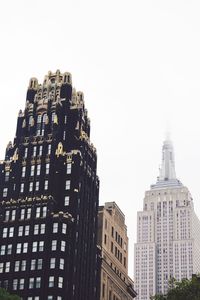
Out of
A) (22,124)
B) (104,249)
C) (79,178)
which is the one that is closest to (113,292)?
(104,249)

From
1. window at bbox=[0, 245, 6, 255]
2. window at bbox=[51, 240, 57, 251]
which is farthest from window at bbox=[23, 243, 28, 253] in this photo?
window at bbox=[51, 240, 57, 251]

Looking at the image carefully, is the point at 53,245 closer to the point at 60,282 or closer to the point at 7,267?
the point at 60,282

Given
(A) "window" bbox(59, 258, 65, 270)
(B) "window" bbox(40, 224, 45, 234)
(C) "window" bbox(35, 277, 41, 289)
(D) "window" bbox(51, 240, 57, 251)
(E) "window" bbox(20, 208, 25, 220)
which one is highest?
(E) "window" bbox(20, 208, 25, 220)

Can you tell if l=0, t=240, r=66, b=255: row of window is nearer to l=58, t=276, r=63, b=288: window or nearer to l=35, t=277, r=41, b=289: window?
l=58, t=276, r=63, b=288: window

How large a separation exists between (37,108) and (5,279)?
168ft

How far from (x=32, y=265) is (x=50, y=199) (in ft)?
57.3

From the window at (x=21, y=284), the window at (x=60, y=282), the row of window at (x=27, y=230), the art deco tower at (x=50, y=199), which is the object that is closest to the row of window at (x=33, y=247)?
the art deco tower at (x=50, y=199)

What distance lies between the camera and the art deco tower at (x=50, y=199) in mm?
161000

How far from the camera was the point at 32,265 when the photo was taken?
162 metres

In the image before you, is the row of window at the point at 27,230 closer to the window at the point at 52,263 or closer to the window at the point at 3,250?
the window at the point at 3,250

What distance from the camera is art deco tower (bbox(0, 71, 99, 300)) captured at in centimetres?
16100

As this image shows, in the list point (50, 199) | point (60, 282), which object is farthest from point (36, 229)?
point (60, 282)

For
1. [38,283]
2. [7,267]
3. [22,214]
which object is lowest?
[38,283]

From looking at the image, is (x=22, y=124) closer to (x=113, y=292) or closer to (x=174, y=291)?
(x=113, y=292)
